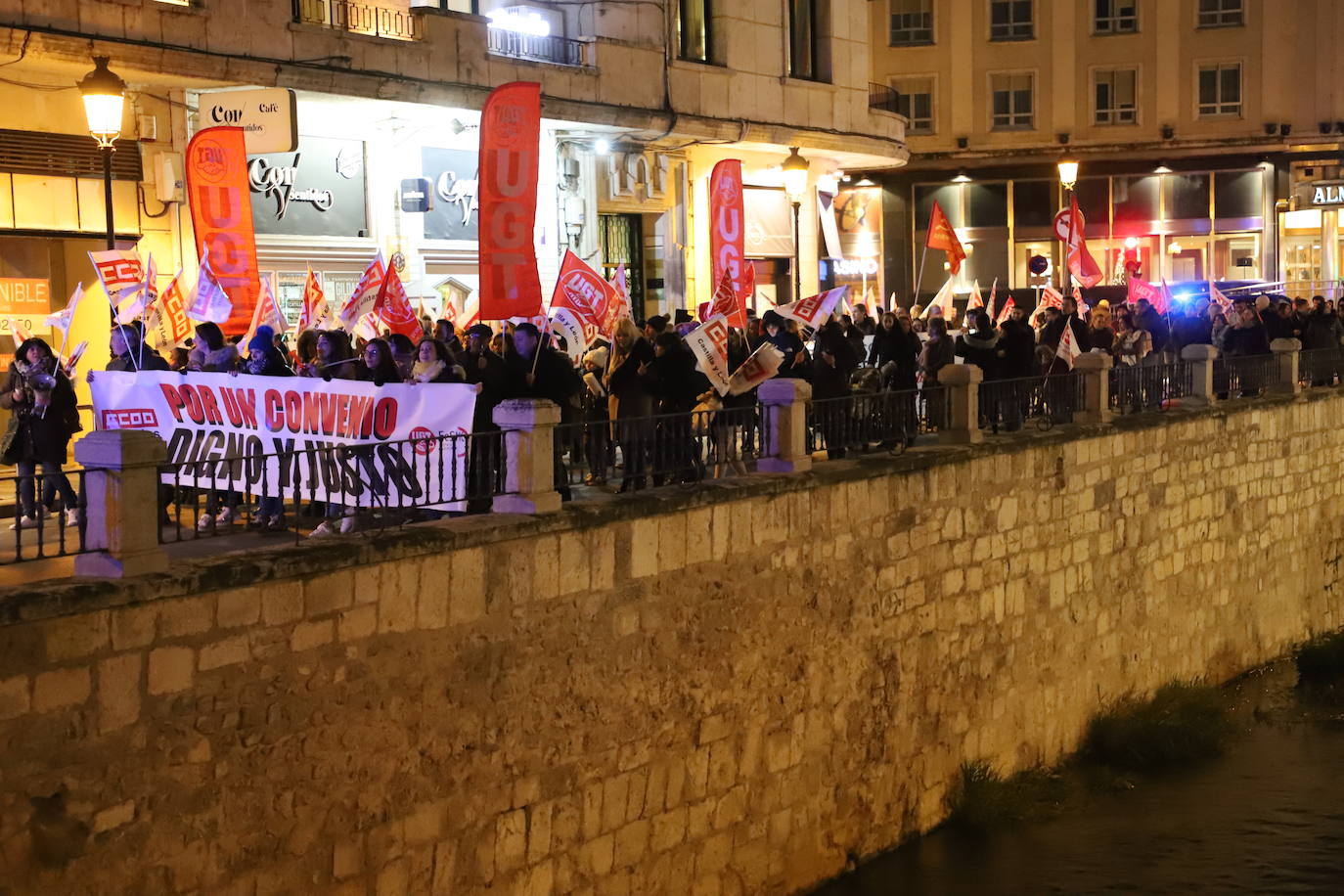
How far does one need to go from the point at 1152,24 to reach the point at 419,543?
36723 millimetres

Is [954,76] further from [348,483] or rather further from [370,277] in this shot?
[348,483]

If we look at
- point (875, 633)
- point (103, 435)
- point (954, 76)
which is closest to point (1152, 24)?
point (954, 76)

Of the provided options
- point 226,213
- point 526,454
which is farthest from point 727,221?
point 526,454

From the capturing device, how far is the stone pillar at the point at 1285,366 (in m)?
21.3

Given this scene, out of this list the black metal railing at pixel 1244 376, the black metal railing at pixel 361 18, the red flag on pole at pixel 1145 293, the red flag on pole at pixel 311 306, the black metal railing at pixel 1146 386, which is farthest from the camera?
the red flag on pole at pixel 1145 293

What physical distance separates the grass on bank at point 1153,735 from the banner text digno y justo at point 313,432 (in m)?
8.65

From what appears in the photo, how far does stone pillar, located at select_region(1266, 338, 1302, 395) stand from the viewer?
21.3m

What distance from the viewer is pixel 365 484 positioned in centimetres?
993

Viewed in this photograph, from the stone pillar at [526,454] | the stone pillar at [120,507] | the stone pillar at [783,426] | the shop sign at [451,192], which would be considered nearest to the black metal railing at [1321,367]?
the shop sign at [451,192]

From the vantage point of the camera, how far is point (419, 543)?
9383mm

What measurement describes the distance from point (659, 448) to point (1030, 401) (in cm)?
588

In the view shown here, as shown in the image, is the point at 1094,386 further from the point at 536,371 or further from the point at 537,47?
the point at 537,47

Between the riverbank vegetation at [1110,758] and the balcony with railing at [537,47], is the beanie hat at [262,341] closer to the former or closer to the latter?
the riverbank vegetation at [1110,758]

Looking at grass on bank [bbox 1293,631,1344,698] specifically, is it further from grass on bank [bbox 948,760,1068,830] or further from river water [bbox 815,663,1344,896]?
grass on bank [bbox 948,760,1068,830]
